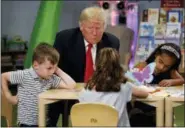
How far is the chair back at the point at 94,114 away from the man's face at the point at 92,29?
0.59m

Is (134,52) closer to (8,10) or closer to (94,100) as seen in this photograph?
(8,10)

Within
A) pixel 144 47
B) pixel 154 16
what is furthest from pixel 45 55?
pixel 154 16

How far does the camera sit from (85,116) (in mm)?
1781

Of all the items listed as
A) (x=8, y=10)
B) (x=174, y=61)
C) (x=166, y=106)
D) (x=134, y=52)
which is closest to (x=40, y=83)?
(x=166, y=106)

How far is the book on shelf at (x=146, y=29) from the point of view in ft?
16.0

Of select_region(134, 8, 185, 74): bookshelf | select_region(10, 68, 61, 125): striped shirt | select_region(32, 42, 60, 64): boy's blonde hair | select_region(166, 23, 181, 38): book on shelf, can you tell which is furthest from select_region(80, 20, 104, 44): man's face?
select_region(166, 23, 181, 38): book on shelf

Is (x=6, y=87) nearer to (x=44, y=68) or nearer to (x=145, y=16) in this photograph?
(x=44, y=68)

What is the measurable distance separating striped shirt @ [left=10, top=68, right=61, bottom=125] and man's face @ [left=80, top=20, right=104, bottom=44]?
42cm

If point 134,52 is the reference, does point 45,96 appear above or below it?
above

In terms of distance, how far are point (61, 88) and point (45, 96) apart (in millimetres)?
209

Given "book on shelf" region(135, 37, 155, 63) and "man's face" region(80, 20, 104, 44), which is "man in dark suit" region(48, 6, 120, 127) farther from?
"book on shelf" region(135, 37, 155, 63)

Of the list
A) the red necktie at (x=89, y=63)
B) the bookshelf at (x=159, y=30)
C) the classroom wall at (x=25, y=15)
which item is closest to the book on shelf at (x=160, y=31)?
the bookshelf at (x=159, y=30)

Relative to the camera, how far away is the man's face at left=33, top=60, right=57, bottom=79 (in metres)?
2.00

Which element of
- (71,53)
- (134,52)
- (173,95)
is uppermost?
(71,53)
